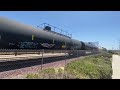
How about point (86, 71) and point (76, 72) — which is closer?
point (76, 72)

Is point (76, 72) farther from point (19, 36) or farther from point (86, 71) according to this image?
point (19, 36)

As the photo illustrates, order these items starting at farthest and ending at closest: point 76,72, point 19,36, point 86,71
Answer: point 86,71
point 76,72
point 19,36

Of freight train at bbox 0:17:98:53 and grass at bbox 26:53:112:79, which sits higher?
freight train at bbox 0:17:98:53

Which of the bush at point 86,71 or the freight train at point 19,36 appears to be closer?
the freight train at point 19,36

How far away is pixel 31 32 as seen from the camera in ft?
61.5

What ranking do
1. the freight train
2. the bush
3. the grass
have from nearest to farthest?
the grass, the freight train, the bush

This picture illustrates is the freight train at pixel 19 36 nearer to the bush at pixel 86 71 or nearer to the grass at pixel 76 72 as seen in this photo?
the grass at pixel 76 72

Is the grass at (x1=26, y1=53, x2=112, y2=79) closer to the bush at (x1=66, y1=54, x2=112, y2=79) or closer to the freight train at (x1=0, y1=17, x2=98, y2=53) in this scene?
the bush at (x1=66, y1=54, x2=112, y2=79)

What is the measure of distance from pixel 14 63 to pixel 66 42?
54.2 ft

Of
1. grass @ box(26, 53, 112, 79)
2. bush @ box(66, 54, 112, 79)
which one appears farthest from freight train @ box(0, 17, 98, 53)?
bush @ box(66, 54, 112, 79)

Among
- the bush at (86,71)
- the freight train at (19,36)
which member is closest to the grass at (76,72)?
the bush at (86,71)

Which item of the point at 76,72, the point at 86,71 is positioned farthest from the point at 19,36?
the point at 86,71

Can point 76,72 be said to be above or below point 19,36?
below
